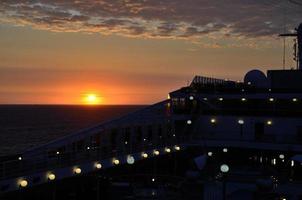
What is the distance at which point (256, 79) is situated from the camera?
64125 mm

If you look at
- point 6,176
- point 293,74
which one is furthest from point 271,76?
point 6,176

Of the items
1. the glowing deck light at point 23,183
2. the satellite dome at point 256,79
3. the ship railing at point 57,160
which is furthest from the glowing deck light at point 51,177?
the satellite dome at point 256,79

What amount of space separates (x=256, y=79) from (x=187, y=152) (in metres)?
21.0

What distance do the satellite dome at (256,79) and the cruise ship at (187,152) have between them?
0.24 metres

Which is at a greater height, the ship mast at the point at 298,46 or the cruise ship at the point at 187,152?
the ship mast at the point at 298,46

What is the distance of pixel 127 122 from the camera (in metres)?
45.3

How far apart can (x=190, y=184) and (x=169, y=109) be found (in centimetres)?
2102

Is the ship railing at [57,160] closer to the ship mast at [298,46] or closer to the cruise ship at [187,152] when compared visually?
the cruise ship at [187,152]

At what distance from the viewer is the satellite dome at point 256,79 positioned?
6344 cm

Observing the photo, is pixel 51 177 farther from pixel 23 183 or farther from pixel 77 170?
pixel 77 170

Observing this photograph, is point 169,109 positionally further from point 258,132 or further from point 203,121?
point 258,132

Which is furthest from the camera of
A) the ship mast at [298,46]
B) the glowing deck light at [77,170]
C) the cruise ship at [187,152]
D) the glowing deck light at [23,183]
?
the ship mast at [298,46]

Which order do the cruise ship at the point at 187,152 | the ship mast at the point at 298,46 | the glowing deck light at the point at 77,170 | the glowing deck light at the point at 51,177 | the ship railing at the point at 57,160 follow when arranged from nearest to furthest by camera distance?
1. the ship railing at the point at 57,160
2. the glowing deck light at the point at 51,177
3. the cruise ship at the point at 187,152
4. the glowing deck light at the point at 77,170
5. the ship mast at the point at 298,46

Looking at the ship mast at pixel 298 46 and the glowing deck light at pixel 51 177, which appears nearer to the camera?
the glowing deck light at pixel 51 177
